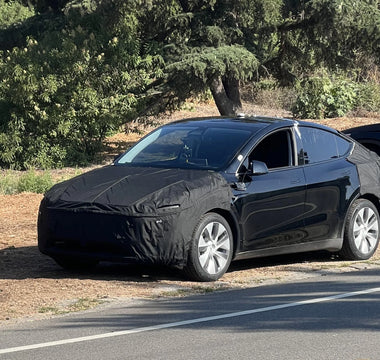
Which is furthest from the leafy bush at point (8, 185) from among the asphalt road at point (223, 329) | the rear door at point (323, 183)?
the asphalt road at point (223, 329)

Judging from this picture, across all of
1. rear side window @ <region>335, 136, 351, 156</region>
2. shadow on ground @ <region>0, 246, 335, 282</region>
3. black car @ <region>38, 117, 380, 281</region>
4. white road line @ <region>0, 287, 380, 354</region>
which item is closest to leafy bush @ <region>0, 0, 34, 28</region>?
shadow on ground @ <region>0, 246, 335, 282</region>

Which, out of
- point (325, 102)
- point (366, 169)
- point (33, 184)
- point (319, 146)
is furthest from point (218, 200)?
point (325, 102)

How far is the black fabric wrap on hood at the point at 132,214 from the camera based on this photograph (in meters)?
9.80

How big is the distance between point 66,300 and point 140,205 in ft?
3.92

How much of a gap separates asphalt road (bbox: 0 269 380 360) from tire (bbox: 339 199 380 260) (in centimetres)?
191

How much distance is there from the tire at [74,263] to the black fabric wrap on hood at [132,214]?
0.25 meters

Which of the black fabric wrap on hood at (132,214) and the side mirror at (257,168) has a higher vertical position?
the side mirror at (257,168)

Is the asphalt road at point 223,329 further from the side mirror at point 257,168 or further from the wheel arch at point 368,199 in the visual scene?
the wheel arch at point 368,199

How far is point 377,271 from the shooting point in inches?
435

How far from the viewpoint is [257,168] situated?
1065 cm

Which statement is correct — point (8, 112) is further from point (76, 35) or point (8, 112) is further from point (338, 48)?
point (338, 48)

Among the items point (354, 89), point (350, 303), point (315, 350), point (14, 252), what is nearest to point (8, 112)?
point (14, 252)

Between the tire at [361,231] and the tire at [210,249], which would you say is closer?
the tire at [210,249]

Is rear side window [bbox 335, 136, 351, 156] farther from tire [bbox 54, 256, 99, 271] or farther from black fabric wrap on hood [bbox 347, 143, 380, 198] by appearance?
tire [bbox 54, 256, 99, 271]
